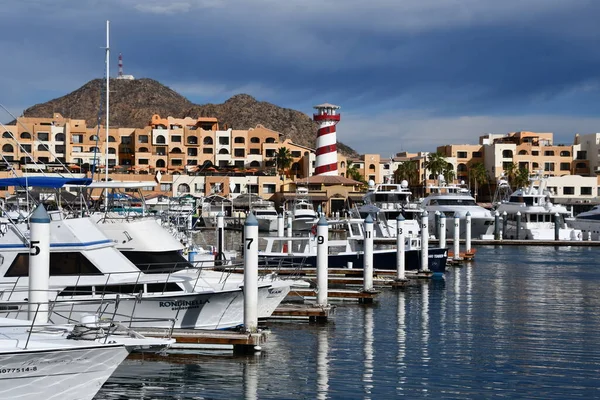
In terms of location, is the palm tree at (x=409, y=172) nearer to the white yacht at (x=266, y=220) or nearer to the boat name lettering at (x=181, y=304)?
the white yacht at (x=266, y=220)

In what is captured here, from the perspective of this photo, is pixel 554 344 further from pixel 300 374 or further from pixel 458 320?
pixel 300 374

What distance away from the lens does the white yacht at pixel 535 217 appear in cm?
7006

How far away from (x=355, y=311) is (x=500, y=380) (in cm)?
966

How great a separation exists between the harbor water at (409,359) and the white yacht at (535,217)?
130ft

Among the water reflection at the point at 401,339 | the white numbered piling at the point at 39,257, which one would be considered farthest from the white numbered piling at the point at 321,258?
the white numbered piling at the point at 39,257

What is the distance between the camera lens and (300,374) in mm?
18031

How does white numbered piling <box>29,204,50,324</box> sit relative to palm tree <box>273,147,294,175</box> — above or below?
below

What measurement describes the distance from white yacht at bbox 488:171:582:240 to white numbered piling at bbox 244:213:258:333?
54.2 meters

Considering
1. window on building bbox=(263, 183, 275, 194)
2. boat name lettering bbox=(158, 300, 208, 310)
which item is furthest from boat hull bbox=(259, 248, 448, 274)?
window on building bbox=(263, 183, 275, 194)

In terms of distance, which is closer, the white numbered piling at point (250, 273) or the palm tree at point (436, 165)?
the white numbered piling at point (250, 273)

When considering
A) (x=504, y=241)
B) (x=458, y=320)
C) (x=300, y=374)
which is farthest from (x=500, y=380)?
(x=504, y=241)

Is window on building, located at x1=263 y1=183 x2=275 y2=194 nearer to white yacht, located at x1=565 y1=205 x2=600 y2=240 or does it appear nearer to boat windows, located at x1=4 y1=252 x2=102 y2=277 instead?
white yacht, located at x1=565 y1=205 x2=600 y2=240

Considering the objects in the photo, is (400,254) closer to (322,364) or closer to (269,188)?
(322,364)

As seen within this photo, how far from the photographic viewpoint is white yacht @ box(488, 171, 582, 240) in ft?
230
